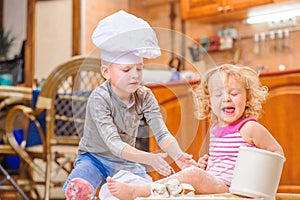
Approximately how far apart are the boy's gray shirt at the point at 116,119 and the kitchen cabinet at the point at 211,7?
2.72 meters

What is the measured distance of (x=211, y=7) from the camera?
12.7ft

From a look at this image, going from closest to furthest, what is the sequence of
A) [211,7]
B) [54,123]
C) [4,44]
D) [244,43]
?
[54,123] → [211,7] → [244,43] → [4,44]

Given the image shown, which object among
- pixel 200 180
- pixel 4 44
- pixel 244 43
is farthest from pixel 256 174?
pixel 4 44

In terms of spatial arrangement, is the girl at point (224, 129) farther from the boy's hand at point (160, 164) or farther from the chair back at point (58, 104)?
the chair back at point (58, 104)

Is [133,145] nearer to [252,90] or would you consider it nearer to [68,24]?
[252,90]

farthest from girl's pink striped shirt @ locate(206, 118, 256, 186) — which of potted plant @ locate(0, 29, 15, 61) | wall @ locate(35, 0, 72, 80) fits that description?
potted plant @ locate(0, 29, 15, 61)

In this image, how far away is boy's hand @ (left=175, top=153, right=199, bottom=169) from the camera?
1.08 m

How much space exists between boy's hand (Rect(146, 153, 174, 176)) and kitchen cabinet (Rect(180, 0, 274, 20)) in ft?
9.06

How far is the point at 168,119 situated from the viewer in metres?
1.13

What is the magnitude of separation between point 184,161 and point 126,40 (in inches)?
10.5

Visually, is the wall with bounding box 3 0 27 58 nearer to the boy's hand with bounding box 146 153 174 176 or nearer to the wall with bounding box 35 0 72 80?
the wall with bounding box 35 0 72 80

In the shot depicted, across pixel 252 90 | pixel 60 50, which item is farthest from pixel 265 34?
pixel 252 90

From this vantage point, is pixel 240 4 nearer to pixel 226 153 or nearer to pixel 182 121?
pixel 226 153

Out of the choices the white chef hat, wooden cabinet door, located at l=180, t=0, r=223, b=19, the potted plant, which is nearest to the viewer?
the white chef hat
